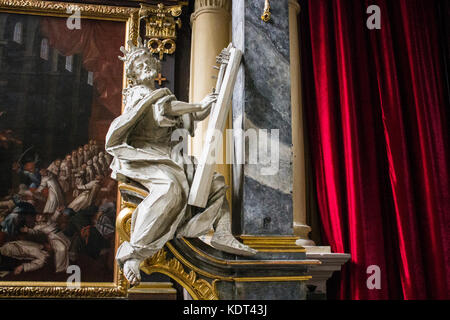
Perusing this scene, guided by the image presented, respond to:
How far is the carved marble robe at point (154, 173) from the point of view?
248cm

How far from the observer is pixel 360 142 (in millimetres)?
5004

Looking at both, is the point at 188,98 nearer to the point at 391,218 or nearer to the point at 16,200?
the point at 16,200

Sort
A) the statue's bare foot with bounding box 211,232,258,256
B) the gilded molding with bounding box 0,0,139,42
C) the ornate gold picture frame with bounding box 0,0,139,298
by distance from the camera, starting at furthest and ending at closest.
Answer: the gilded molding with bounding box 0,0,139,42, the ornate gold picture frame with bounding box 0,0,139,298, the statue's bare foot with bounding box 211,232,258,256

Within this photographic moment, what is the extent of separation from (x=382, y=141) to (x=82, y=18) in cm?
368

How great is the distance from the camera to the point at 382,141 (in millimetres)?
5094

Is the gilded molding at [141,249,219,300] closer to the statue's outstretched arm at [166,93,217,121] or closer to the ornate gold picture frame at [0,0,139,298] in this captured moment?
the statue's outstretched arm at [166,93,217,121]

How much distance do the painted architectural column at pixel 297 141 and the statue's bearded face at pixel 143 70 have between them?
2.22m

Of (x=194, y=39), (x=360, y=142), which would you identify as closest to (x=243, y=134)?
(x=360, y=142)

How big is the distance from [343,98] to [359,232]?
1.45 meters

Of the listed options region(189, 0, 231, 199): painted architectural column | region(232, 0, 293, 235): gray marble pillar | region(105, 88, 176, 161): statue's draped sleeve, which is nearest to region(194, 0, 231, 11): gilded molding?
region(189, 0, 231, 199): painted architectural column

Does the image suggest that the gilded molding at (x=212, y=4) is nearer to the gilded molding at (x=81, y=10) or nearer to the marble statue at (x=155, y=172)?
the gilded molding at (x=81, y=10)

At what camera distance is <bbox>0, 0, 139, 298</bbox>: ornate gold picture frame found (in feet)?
15.0

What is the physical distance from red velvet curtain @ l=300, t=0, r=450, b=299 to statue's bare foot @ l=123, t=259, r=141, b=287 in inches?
111
